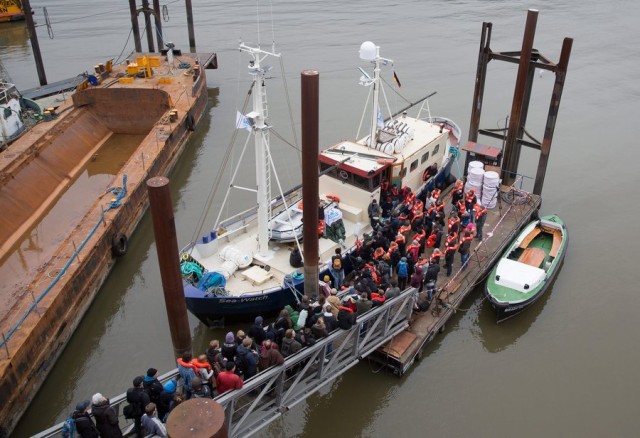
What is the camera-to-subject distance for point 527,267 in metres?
15.5

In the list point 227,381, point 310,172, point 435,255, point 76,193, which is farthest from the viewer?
point 76,193

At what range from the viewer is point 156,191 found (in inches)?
357

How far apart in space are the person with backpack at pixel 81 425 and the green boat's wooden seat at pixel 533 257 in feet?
40.1

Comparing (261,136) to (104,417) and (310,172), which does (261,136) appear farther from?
(104,417)

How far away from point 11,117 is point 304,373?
18.1 m

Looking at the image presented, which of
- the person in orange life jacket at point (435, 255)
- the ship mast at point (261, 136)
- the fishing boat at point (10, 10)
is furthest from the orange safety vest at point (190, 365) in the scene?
the fishing boat at point (10, 10)

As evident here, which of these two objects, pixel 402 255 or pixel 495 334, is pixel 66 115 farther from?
pixel 495 334

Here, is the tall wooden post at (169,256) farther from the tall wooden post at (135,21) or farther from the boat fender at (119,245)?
the tall wooden post at (135,21)

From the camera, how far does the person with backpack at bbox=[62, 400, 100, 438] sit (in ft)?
27.9

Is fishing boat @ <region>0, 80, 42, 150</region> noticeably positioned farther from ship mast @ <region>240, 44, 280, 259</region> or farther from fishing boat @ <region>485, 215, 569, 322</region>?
fishing boat @ <region>485, 215, 569, 322</region>

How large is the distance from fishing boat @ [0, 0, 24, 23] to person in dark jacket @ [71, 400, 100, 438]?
45.4m

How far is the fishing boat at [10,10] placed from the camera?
4394cm

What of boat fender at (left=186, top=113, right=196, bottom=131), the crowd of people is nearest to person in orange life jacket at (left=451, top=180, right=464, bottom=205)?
the crowd of people

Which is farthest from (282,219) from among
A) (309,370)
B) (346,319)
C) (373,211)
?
(346,319)
